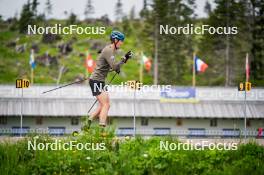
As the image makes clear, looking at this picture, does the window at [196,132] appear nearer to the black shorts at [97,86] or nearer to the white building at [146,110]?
the white building at [146,110]

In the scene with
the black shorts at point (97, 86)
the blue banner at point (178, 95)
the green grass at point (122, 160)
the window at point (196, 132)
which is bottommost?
the window at point (196, 132)

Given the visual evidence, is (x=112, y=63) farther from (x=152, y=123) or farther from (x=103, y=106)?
(x=152, y=123)

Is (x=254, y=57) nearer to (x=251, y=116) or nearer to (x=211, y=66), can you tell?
(x=211, y=66)

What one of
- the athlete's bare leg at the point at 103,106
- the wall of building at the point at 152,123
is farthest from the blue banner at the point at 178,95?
the athlete's bare leg at the point at 103,106

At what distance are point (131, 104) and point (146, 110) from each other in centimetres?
136

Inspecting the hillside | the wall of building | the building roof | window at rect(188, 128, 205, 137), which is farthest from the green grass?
the hillside

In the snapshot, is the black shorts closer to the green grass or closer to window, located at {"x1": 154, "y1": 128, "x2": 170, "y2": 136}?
the green grass

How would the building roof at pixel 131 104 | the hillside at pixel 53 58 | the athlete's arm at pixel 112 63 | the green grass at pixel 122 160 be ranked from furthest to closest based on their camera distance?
the hillside at pixel 53 58, the building roof at pixel 131 104, the athlete's arm at pixel 112 63, the green grass at pixel 122 160

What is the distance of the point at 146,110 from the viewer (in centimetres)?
3997

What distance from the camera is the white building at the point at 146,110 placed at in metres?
39.1

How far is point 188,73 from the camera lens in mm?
80312

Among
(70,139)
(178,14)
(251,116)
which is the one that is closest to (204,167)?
(70,139)

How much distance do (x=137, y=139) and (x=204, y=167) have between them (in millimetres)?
1863

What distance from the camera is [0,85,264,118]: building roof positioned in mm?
39000
